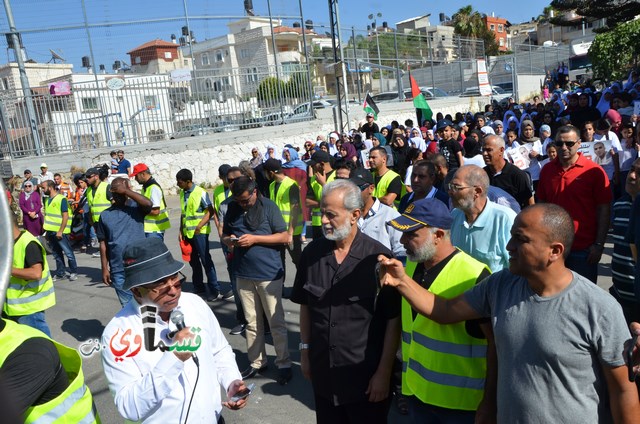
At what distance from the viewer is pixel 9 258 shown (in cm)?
73

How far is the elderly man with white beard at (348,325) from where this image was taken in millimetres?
3016

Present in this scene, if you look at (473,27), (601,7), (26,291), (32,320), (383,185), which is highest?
(473,27)

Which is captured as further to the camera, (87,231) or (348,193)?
(87,231)

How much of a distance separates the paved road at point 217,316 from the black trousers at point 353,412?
3.50 ft

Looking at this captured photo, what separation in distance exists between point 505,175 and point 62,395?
442 cm

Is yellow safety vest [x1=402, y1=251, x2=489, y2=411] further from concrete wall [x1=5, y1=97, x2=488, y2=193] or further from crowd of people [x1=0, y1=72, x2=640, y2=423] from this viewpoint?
concrete wall [x1=5, y1=97, x2=488, y2=193]

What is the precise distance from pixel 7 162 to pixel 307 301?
14.8m

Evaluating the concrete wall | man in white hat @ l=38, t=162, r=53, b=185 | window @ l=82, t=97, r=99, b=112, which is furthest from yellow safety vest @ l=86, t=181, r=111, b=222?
window @ l=82, t=97, r=99, b=112

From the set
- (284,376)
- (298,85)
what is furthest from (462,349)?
(298,85)

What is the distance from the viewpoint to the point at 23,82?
51.6 ft

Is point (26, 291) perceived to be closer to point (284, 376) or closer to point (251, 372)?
point (251, 372)

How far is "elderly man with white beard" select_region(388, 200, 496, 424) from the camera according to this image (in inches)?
102

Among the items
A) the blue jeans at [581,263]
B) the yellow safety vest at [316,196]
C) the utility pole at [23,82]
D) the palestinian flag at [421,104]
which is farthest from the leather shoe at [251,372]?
the utility pole at [23,82]

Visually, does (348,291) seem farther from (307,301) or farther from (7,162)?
(7,162)
